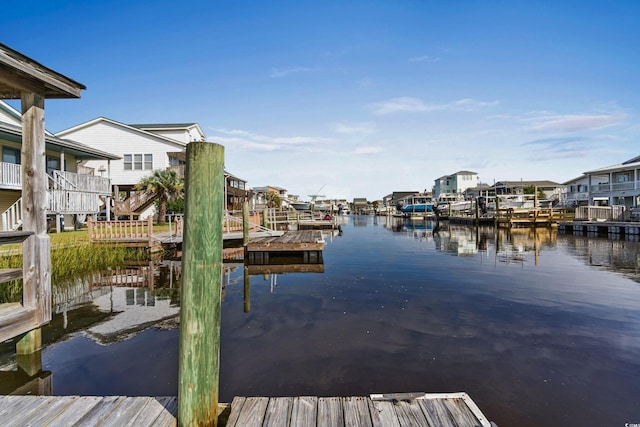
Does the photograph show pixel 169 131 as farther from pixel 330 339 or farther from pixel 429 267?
pixel 330 339

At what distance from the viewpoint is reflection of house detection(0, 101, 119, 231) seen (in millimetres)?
16906

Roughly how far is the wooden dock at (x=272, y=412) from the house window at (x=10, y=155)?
67.1 feet

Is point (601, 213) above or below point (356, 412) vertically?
above

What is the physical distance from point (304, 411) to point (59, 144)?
21740 millimetres

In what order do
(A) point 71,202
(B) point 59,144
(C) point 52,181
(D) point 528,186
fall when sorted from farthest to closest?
1. (D) point 528,186
2. (C) point 52,181
3. (A) point 71,202
4. (B) point 59,144

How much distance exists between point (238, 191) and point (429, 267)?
3197 centimetres

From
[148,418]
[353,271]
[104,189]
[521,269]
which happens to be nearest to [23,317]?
[148,418]

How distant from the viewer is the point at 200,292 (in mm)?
2945

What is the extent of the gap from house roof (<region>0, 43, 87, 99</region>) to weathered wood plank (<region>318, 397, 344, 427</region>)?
596 cm

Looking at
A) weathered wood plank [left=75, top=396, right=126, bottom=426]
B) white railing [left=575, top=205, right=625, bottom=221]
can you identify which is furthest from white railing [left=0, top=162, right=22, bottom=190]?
white railing [left=575, top=205, right=625, bottom=221]

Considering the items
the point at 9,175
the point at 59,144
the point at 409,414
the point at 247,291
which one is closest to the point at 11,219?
the point at 9,175

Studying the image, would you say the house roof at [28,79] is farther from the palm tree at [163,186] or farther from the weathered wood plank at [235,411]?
the palm tree at [163,186]

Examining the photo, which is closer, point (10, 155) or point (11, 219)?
point (11, 219)

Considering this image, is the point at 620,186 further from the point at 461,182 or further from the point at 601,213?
the point at 461,182
